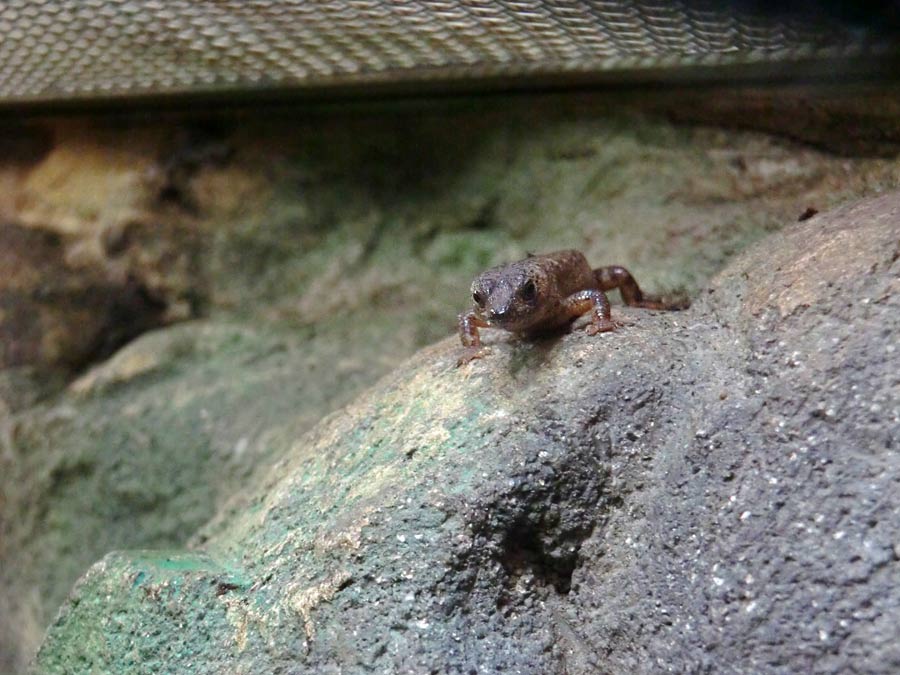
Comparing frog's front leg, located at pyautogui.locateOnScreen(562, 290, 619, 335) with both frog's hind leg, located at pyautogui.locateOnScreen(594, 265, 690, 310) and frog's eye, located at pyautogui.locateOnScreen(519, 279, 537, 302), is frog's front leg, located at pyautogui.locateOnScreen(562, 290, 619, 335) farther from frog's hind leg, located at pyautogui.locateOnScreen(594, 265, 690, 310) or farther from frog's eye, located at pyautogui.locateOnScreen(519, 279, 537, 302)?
frog's hind leg, located at pyautogui.locateOnScreen(594, 265, 690, 310)

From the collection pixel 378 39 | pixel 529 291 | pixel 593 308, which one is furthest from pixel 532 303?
pixel 378 39

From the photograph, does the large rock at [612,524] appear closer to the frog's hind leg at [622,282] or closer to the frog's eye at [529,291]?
the frog's eye at [529,291]

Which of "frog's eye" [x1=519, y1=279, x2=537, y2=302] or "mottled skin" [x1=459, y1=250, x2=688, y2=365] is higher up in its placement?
"frog's eye" [x1=519, y1=279, x2=537, y2=302]

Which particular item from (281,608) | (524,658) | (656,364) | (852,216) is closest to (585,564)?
(524,658)

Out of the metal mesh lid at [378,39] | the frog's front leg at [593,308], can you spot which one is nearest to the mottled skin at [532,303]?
the frog's front leg at [593,308]

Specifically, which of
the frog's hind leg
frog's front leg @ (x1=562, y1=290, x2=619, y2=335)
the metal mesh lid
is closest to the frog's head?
frog's front leg @ (x1=562, y1=290, x2=619, y2=335)

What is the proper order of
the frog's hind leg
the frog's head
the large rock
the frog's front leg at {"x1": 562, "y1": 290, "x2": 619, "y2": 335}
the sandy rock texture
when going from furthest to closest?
the sandy rock texture < the frog's hind leg < the frog's head < the frog's front leg at {"x1": 562, "y1": 290, "x2": 619, "y2": 335} < the large rock
